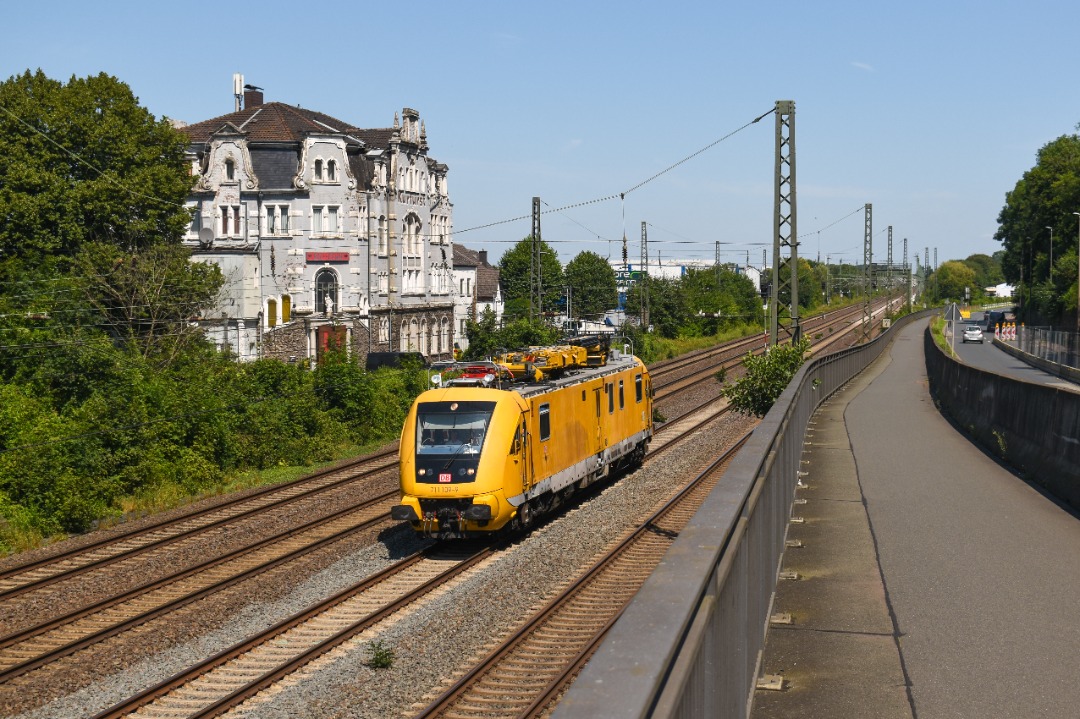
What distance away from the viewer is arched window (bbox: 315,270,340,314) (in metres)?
57.9

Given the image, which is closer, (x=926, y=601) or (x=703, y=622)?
(x=703, y=622)

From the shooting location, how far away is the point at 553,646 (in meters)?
13.1

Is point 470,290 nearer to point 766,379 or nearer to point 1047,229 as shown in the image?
point 1047,229

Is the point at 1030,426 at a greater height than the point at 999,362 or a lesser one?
greater

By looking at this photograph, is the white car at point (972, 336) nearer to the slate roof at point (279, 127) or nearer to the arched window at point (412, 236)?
the arched window at point (412, 236)

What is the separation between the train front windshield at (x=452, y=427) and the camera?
18.5m

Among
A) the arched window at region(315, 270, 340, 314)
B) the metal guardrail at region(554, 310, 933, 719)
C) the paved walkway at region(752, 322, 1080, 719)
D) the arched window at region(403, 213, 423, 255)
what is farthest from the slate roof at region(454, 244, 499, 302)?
the metal guardrail at region(554, 310, 933, 719)

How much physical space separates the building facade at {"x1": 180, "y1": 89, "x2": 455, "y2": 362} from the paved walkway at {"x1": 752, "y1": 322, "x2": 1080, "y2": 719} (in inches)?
1717

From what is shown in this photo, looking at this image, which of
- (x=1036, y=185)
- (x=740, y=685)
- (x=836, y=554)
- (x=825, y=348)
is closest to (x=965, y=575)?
(x=836, y=554)

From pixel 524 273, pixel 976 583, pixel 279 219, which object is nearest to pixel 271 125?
pixel 279 219

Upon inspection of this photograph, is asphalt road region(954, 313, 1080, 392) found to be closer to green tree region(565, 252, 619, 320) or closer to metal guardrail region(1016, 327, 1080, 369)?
metal guardrail region(1016, 327, 1080, 369)

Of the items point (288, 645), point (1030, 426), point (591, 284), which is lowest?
point (288, 645)

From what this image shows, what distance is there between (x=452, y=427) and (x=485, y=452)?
779 mm

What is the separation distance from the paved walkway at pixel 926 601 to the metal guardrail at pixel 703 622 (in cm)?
42
